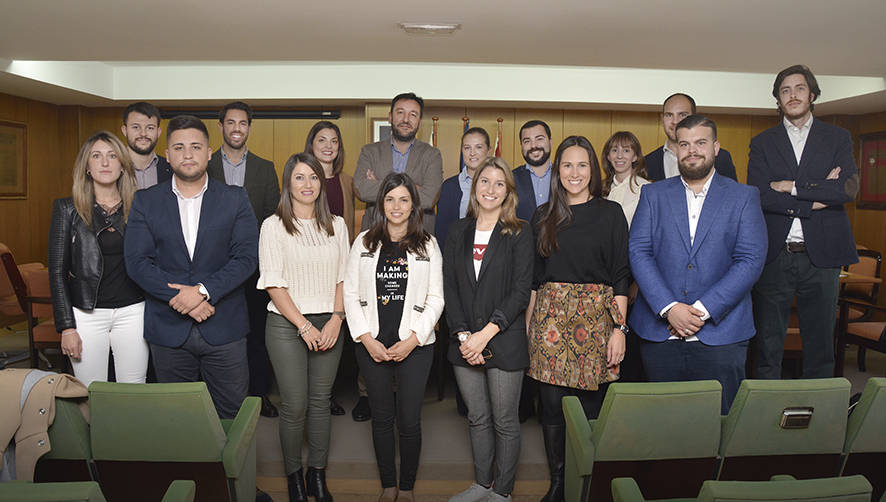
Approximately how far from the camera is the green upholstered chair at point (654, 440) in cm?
194

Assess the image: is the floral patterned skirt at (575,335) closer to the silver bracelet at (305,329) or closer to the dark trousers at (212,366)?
the silver bracelet at (305,329)

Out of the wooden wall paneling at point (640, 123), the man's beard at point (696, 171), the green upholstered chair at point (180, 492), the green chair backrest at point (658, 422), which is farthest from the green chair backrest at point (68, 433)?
the wooden wall paneling at point (640, 123)

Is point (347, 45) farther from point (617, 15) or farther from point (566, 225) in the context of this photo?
point (566, 225)

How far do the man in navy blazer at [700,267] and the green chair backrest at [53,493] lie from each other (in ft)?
7.22

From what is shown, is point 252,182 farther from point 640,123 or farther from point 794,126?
point 640,123

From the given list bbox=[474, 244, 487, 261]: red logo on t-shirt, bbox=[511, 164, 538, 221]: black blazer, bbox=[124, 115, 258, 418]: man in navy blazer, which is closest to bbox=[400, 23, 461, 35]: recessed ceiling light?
bbox=[511, 164, 538, 221]: black blazer

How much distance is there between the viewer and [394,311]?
258 centimetres

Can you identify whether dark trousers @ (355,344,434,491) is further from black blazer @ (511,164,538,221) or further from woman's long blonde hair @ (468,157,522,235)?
black blazer @ (511,164,538,221)

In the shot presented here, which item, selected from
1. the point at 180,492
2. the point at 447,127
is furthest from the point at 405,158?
the point at 447,127

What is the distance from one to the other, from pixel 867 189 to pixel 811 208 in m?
5.73

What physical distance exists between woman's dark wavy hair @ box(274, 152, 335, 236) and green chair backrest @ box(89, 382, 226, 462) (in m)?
0.92

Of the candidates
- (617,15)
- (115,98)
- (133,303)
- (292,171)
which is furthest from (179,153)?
(115,98)

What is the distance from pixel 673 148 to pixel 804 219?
862 mm

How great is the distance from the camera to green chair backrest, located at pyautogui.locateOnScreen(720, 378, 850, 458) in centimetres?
196
